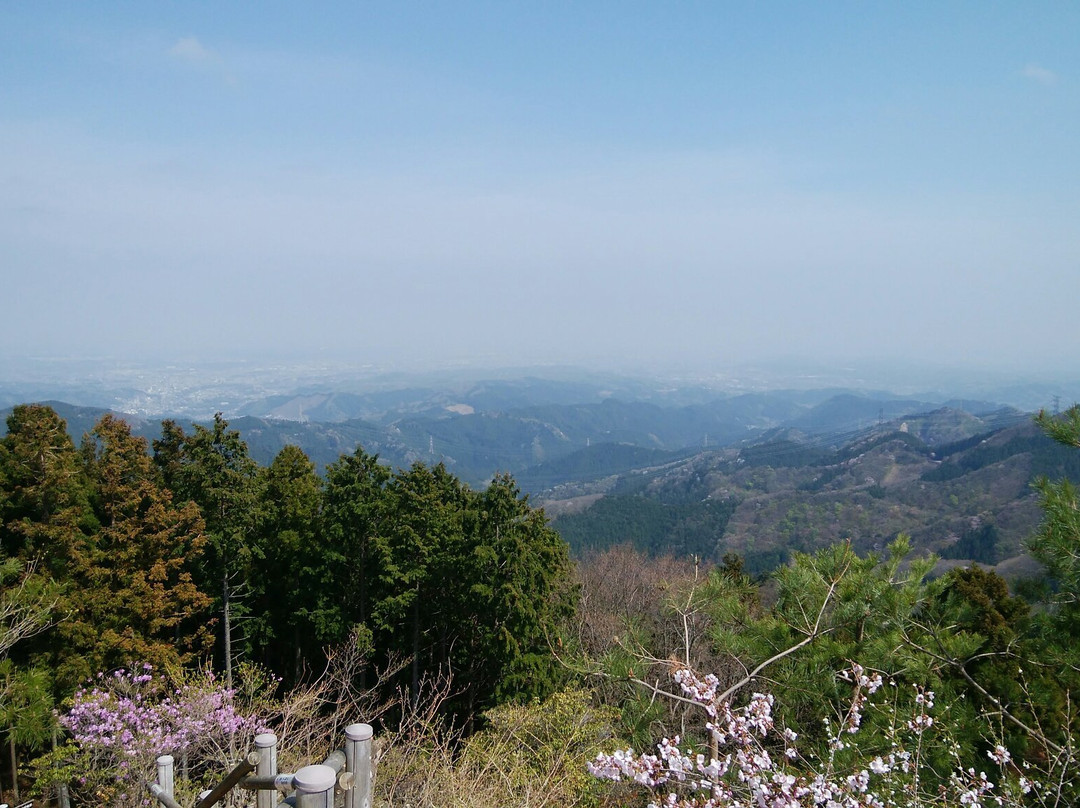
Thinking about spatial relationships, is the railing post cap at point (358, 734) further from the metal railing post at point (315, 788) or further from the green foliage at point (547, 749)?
the green foliage at point (547, 749)

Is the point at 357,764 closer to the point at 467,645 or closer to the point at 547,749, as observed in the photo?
the point at 547,749

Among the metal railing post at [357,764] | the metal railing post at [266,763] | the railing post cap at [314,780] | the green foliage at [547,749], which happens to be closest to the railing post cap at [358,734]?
the metal railing post at [357,764]

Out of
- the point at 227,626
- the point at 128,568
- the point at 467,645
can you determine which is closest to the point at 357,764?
the point at 128,568

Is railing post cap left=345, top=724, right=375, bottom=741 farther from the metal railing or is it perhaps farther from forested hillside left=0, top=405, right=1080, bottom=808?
forested hillside left=0, top=405, right=1080, bottom=808

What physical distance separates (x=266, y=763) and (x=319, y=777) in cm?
93

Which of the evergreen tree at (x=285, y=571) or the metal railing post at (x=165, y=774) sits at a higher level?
the metal railing post at (x=165, y=774)

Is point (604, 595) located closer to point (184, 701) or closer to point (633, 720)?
point (184, 701)

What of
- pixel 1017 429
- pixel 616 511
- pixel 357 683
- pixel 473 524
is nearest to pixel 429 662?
pixel 357 683

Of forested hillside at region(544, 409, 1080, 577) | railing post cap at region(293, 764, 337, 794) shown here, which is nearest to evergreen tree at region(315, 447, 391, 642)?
railing post cap at region(293, 764, 337, 794)

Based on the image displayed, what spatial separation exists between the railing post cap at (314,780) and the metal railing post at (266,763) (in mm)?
765

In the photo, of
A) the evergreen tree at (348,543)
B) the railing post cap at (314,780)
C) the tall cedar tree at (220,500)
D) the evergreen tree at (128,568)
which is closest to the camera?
the railing post cap at (314,780)

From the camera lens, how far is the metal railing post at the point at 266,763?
319 cm

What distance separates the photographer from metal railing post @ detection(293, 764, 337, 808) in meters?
2.48

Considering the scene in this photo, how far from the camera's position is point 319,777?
250 cm
